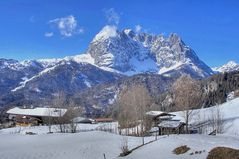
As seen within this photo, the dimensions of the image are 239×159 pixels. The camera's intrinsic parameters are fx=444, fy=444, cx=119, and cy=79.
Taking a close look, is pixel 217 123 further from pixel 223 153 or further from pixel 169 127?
pixel 223 153

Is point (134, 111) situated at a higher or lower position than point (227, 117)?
higher

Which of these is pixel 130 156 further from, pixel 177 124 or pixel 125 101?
pixel 125 101

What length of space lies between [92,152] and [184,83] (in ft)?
195

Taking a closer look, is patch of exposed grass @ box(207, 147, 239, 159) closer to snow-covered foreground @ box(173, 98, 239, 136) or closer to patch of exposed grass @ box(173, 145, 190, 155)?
patch of exposed grass @ box(173, 145, 190, 155)

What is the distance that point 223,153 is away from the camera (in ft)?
161

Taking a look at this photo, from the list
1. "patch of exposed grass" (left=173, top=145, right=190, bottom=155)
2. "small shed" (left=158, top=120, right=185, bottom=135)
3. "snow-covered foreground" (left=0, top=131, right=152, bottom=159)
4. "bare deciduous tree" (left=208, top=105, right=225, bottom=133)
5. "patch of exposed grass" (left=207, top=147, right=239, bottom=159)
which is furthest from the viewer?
"bare deciduous tree" (left=208, top=105, right=225, bottom=133)

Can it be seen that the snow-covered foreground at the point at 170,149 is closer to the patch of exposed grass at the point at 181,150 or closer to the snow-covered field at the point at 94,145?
the snow-covered field at the point at 94,145

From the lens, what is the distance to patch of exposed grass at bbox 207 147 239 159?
47.3 meters

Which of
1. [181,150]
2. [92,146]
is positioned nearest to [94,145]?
[92,146]

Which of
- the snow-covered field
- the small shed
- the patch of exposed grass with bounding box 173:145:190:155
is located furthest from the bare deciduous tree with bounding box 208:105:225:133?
the patch of exposed grass with bounding box 173:145:190:155

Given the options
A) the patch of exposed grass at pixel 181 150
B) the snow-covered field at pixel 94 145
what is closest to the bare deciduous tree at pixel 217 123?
the snow-covered field at pixel 94 145

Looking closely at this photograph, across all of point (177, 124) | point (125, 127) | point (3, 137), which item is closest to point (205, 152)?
point (3, 137)

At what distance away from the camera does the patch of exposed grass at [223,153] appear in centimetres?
4735

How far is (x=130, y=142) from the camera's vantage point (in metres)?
86.2
